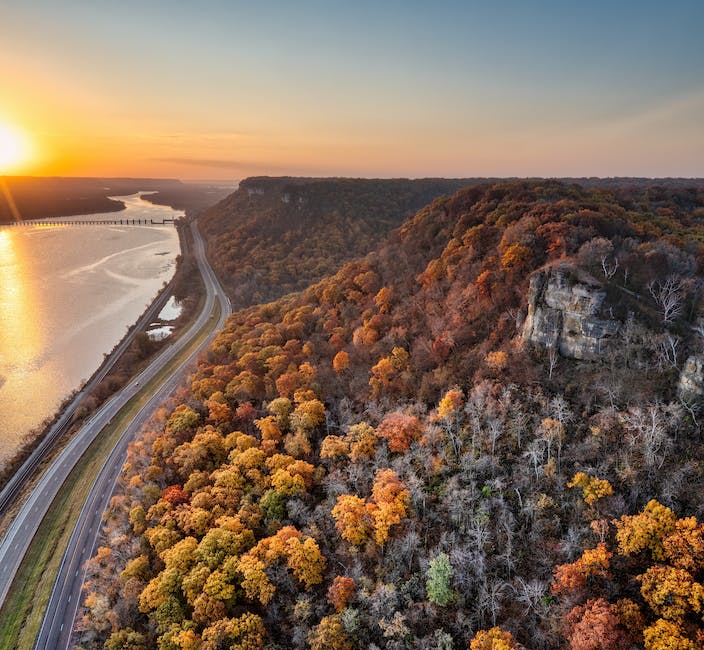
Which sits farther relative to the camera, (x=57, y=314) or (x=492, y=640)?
(x=57, y=314)

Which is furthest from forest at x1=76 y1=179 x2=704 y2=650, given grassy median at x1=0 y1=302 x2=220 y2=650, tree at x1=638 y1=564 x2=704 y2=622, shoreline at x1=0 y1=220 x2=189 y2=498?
shoreline at x1=0 y1=220 x2=189 y2=498

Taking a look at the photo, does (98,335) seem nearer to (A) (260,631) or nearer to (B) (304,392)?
(B) (304,392)

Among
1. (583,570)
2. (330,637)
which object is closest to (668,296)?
(583,570)

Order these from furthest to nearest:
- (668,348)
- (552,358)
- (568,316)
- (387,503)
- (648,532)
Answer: (568,316), (552,358), (387,503), (668,348), (648,532)

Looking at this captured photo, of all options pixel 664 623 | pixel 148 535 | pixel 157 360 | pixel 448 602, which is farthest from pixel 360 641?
pixel 157 360

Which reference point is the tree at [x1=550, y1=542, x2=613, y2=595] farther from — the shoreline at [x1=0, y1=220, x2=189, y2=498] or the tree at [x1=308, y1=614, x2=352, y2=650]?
the shoreline at [x1=0, y1=220, x2=189, y2=498]

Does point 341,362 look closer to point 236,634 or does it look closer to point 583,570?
point 236,634
